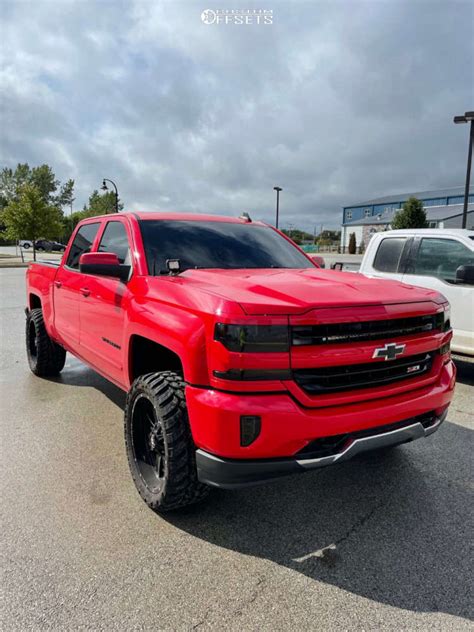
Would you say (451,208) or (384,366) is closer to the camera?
(384,366)

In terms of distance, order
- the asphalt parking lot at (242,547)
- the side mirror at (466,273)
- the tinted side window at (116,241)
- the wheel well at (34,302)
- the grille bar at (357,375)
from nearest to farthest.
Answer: the asphalt parking lot at (242,547)
the grille bar at (357,375)
the tinted side window at (116,241)
the side mirror at (466,273)
the wheel well at (34,302)

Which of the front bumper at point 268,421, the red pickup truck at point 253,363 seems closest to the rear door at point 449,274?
the red pickup truck at point 253,363

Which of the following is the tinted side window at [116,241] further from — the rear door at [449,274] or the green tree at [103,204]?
the green tree at [103,204]

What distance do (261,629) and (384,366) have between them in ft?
4.52

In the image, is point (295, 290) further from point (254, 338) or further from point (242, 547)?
point (242, 547)

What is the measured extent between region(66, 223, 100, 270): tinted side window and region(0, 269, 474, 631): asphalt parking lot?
1797 millimetres

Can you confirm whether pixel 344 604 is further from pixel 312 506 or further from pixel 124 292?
pixel 124 292

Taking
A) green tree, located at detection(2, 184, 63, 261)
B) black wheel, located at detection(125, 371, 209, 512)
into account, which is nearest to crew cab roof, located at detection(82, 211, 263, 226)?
black wheel, located at detection(125, 371, 209, 512)

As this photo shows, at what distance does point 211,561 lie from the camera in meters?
2.34

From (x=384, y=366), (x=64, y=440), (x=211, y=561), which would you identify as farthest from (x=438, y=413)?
(x=64, y=440)

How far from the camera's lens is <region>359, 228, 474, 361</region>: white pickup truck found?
560 cm

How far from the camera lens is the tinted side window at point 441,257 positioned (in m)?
5.74

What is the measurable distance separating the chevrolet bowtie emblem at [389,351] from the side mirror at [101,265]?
1.78 metres

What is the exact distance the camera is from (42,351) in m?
5.38
